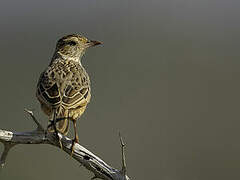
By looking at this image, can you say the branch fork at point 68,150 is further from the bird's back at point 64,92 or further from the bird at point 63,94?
the bird's back at point 64,92

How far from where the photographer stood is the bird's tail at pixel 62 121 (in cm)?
860

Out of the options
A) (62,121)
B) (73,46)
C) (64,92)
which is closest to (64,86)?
(64,92)

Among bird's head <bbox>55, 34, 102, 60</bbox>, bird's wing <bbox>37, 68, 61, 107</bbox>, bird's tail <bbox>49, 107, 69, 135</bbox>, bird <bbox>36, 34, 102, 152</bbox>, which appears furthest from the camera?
bird's head <bbox>55, 34, 102, 60</bbox>

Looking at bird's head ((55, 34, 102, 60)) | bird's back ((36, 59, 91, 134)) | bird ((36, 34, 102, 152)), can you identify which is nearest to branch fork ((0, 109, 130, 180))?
bird ((36, 34, 102, 152))

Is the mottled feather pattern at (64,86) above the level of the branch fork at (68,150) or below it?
above

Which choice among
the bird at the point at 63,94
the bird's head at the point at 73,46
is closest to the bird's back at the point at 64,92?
the bird at the point at 63,94

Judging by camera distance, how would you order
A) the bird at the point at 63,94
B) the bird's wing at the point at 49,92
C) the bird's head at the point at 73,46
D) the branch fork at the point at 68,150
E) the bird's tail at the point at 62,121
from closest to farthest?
the branch fork at the point at 68,150, the bird's tail at the point at 62,121, the bird at the point at 63,94, the bird's wing at the point at 49,92, the bird's head at the point at 73,46

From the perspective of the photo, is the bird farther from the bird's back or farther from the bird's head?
the bird's head

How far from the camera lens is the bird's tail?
28.2 ft

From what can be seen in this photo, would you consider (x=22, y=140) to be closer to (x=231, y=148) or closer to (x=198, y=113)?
(x=231, y=148)

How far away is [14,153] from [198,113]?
5.82 m

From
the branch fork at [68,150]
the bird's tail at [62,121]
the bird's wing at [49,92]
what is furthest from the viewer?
the bird's wing at [49,92]

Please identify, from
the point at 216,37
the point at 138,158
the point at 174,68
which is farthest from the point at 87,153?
the point at 216,37

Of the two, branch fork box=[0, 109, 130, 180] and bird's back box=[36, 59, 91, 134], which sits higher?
bird's back box=[36, 59, 91, 134]
